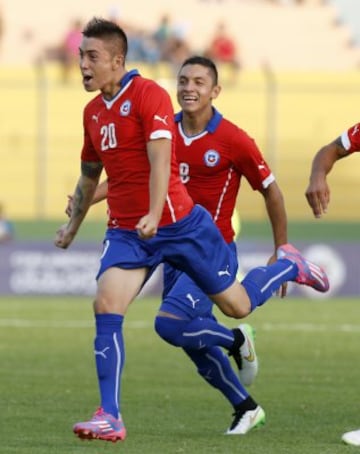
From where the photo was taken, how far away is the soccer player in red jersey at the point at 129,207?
8086 millimetres

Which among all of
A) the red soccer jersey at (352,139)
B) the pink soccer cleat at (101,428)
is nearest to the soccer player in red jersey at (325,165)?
the red soccer jersey at (352,139)

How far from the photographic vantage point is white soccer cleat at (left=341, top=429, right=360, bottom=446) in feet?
27.7

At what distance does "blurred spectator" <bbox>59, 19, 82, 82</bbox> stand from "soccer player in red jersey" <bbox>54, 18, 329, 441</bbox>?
2283 cm

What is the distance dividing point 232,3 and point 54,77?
24.9 ft

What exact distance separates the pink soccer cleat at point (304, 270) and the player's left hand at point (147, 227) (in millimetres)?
2026

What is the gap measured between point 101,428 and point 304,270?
232 centimetres

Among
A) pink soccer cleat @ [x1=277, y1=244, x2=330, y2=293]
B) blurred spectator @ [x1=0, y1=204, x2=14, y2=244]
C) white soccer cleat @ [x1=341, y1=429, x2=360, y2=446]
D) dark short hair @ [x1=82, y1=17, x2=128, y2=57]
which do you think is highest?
dark short hair @ [x1=82, y1=17, x2=128, y2=57]

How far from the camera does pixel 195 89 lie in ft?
31.8

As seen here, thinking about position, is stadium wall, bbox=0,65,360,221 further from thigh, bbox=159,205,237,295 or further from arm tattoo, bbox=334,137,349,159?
thigh, bbox=159,205,237,295

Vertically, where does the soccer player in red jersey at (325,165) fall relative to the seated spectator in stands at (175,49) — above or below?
below

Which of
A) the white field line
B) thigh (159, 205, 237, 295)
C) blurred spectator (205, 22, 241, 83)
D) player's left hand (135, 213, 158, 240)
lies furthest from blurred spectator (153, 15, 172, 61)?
player's left hand (135, 213, 158, 240)

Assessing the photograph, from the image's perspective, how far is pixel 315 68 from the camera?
36375mm

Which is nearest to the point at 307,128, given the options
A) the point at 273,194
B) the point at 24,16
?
the point at 24,16

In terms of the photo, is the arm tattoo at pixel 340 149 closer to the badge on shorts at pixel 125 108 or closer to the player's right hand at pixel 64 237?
the badge on shorts at pixel 125 108
